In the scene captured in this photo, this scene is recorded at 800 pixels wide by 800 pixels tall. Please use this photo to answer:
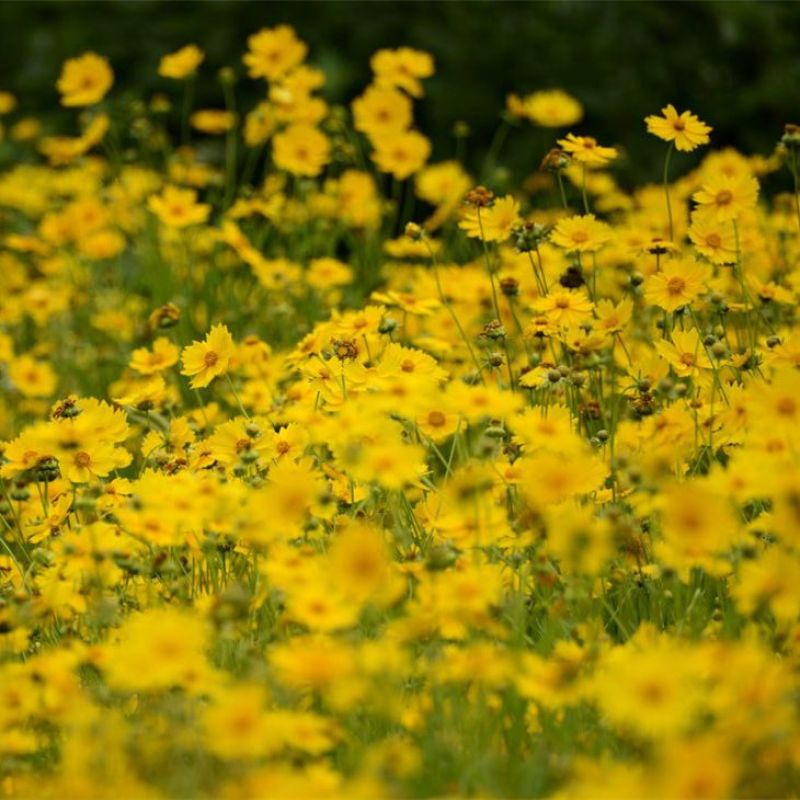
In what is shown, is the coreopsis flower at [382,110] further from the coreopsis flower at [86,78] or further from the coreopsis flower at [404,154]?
the coreopsis flower at [86,78]

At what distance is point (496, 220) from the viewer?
264cm

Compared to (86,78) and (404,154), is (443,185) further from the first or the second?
(86,78)

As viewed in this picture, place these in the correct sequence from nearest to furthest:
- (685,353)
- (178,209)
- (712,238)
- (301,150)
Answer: (685,353)
(712,238)
(178,209)
(301,150)

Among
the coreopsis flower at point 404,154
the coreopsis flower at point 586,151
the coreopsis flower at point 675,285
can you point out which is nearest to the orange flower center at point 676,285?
the coreopsis flower at point 675,285

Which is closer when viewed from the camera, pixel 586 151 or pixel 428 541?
pixel 428 541

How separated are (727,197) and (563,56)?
230 centimetres

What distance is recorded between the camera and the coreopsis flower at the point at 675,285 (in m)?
2.45

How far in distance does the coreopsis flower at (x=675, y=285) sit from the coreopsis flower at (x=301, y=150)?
1.31 meters

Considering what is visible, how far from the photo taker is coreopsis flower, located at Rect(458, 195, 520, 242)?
2627 millimetres

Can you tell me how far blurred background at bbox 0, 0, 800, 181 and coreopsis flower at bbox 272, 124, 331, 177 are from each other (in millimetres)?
1197

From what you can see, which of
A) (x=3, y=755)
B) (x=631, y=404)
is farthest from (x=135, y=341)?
(x=3, y=755)

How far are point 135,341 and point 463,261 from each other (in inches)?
32.7

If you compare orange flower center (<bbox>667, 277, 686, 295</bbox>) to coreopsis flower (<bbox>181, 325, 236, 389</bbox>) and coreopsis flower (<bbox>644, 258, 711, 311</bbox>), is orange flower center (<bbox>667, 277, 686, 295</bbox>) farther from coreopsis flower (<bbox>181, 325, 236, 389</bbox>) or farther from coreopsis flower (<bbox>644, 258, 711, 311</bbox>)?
coreopsis flower (<bbox>181, 325, 236, 389</bbox>)

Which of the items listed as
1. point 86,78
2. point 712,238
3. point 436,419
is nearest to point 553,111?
point 86,78
